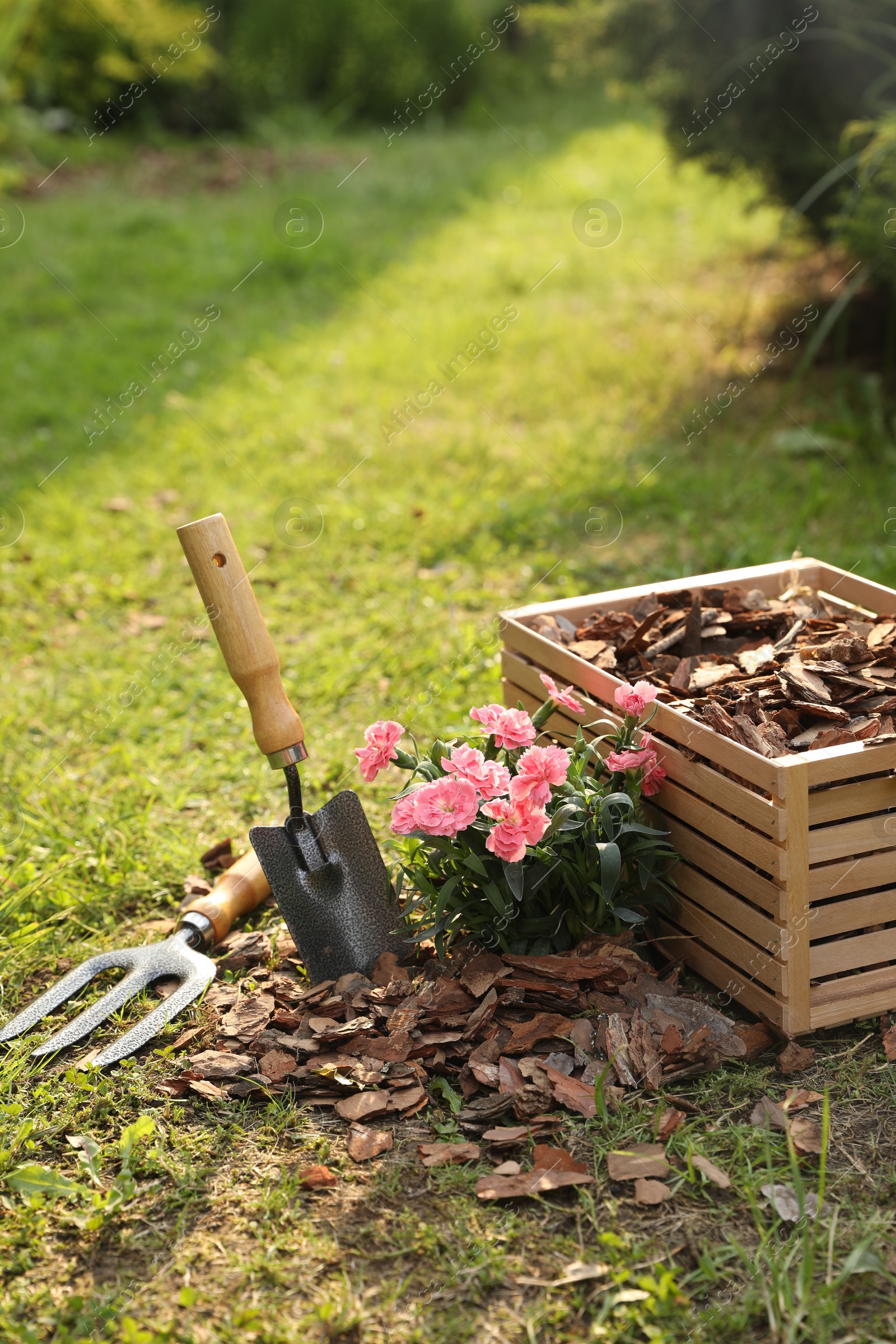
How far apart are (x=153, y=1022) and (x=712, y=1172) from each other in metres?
1.10

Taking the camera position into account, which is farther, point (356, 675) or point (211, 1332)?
point (356, 675)

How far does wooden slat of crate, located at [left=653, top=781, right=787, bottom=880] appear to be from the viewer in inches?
77.2

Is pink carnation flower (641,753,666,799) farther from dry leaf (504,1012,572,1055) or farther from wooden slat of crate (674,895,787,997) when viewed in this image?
dry leaf (504,1012,572,1055)

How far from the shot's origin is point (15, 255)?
7.96 m

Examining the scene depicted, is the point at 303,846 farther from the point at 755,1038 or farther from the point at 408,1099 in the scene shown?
the point at 755,1038

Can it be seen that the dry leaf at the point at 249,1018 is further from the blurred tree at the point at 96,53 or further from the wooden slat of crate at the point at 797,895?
the blurred tree at the point at 96,53

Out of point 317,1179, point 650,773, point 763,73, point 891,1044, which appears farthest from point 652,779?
point 763,73

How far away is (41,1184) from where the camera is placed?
1845 millimetres

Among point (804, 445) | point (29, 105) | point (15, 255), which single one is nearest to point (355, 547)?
point (804, 445)

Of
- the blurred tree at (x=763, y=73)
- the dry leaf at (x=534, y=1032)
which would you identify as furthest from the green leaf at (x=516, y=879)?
the blurred tree at (x=763, y=73)

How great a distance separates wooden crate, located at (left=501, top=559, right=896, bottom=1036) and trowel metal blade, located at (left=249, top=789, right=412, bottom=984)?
0.62 metres

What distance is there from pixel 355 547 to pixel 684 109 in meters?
3.03

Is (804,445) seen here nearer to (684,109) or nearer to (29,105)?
(684,109)

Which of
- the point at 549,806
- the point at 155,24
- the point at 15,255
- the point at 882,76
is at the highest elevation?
the point at 155,24
